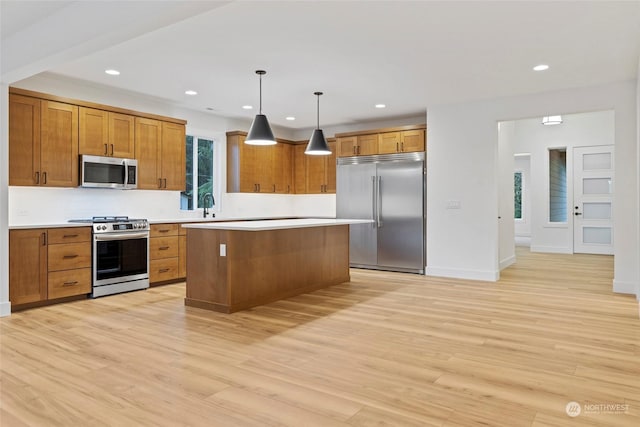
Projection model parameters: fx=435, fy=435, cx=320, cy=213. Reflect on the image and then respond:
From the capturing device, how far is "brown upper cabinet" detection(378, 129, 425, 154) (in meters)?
6.74

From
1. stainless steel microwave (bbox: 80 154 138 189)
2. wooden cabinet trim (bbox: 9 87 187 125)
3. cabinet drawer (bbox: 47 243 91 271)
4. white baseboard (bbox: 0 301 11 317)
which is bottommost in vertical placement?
white baseboard (bbox: 0 301 11 317)

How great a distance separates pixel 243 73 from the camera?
193 inches

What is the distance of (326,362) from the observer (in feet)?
9.59

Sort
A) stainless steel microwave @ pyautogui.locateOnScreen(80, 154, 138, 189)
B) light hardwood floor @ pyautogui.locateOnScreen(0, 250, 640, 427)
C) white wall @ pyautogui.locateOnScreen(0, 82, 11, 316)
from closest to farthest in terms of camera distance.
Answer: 1. light hardwood floor @ pyautogui.locateOnScreen(0, 250, 640, 427)
2. white wall @ pyautogui.locateOnScreen(0, 82, 11, 316)
3. stainless steel microwave @ pyautogui.locateOnScreen(80, 154, 138, 189)

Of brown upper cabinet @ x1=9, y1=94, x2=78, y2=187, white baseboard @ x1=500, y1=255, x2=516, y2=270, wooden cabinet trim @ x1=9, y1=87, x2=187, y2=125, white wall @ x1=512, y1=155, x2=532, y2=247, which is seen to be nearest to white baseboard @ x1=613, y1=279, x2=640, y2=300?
white baseboard @ x1=500, y1=255, x2=516, y2=270

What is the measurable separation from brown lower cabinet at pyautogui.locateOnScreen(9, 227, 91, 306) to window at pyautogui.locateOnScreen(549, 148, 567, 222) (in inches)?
366

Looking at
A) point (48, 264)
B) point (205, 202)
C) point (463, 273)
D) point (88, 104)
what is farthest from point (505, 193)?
point (48, 264)

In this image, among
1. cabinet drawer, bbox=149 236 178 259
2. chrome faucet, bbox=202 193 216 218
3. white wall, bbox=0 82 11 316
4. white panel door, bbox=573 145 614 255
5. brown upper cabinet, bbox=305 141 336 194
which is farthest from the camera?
white panel door, bbox=573 145 614 255

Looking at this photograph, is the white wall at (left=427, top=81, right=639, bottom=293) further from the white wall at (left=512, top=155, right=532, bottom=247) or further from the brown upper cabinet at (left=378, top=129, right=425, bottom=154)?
the white wall at (left=512, top=155, right=532, bottom=247)

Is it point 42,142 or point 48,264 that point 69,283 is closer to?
point 48,264

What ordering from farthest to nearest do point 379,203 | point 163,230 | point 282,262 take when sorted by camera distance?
point 379,203 < point 163,230 < point 282,262

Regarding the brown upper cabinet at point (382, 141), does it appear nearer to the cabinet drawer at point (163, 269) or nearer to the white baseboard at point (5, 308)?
the cabinet drawer at point (163, 269)

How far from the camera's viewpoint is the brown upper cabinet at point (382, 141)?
676 centimetres

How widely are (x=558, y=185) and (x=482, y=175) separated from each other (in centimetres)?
508
